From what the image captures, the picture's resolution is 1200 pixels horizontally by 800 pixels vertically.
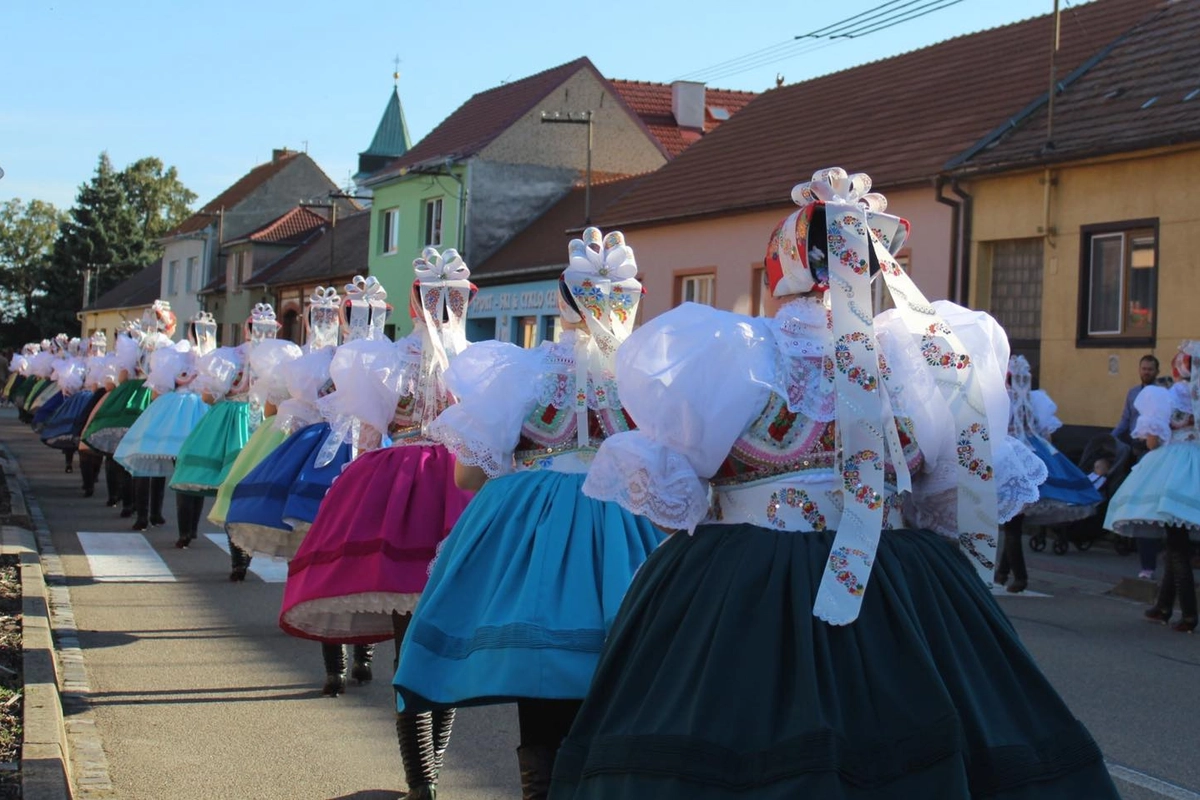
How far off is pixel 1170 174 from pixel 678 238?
38.4ft

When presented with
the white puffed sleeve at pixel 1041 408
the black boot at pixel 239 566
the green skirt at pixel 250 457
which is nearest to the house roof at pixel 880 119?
the white puffed sleeve at pixel 1041 408

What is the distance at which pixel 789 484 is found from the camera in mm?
3299

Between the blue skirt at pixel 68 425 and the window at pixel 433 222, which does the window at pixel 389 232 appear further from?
the blue skirt at pixel 68 425

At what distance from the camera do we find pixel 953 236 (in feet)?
67.2

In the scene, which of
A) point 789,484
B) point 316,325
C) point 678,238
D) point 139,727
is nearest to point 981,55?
point 678,238

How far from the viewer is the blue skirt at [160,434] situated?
13.9 meters

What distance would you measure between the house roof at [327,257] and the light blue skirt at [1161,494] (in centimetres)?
3553

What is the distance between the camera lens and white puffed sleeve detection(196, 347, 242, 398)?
1267cm

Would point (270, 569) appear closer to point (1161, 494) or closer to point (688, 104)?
point (1161, 494)

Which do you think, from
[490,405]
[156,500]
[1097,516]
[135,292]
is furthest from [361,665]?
[135,292]

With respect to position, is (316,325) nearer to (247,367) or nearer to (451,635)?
(247,367)

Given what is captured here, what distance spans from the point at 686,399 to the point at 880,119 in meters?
22.4

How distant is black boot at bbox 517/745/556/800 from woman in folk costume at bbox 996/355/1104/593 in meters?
8.42

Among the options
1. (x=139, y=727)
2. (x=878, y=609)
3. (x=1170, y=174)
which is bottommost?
(x=139, y=727)
